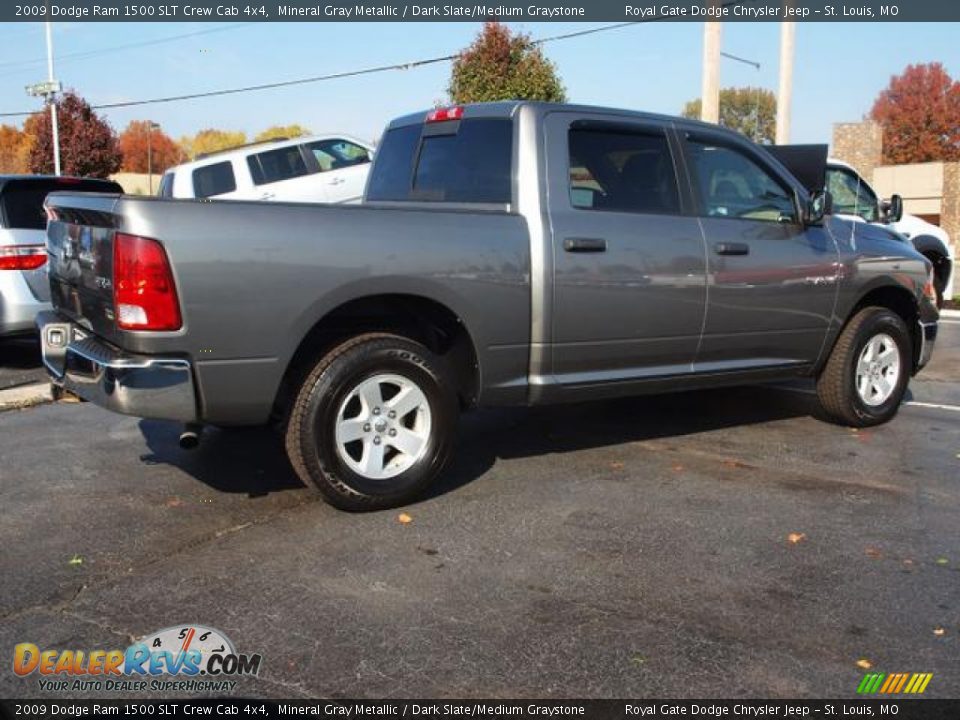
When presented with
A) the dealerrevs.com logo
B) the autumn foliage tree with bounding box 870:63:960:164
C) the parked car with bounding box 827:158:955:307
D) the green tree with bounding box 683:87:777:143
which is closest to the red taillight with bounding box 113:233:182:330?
the dealerrevs.com logo

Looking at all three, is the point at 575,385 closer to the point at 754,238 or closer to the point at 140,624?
the point at 754,238

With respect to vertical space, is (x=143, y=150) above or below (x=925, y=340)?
above

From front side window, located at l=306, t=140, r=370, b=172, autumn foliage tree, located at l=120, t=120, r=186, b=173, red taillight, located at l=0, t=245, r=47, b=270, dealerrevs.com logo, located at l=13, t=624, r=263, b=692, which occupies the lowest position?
dealerrevs.com logo, located at l=13, t=624, r=263, b=692

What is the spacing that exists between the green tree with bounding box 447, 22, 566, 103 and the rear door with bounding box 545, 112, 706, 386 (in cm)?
1567

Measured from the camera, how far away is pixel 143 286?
12.0 ft

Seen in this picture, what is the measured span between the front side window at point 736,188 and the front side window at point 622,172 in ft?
0.71

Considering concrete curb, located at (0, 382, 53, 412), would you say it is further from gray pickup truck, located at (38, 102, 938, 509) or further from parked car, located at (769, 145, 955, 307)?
parked car, located at (769, 145, 955, 307)

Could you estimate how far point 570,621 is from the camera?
10.3ft

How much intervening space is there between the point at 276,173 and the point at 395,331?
838cm

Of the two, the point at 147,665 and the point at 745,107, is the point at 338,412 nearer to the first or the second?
the point at 147,665

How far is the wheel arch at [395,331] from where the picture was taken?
417 cm

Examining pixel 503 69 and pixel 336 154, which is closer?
pixel 336 154

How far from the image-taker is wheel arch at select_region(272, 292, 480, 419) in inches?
164

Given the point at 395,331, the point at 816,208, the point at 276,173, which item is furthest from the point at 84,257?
the point at 276,173
